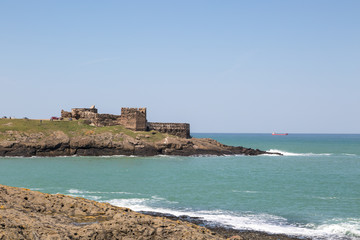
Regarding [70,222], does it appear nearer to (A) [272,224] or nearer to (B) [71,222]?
(B) [71,222]

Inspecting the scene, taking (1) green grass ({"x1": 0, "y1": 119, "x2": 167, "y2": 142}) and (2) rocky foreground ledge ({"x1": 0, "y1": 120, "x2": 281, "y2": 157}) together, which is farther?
(1) green grass ({"x1": 0, "y1": 119, "x2": 167, "y2": 142})

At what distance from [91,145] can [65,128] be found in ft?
25.7

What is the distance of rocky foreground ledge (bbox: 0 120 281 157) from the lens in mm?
67500

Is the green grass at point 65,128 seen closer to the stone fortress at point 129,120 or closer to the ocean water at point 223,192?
the stone fortress at point 129,120

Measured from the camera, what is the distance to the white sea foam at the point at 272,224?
20891 mm

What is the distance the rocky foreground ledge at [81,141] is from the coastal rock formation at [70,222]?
5748cm

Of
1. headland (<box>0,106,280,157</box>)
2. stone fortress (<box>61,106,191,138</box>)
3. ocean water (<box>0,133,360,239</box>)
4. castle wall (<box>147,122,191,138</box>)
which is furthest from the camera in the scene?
castle wall (<box>147,122,191,138</box>)

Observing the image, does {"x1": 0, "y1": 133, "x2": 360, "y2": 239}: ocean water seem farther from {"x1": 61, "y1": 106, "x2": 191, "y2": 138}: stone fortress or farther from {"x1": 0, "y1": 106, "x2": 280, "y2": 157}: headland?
{"x1": 61, "y1": 106, "x2": 191, "y2": 138}: stone fortress

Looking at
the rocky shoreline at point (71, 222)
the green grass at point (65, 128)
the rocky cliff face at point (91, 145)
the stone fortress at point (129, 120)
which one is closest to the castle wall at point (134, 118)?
the stone fortress at point (129, 120)

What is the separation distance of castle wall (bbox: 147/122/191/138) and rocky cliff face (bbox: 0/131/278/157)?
6.69m

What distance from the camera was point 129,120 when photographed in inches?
3108

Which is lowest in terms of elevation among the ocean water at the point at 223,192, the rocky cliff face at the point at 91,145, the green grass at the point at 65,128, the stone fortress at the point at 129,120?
the ocean water at the point at 223,192

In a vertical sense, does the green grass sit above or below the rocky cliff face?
above

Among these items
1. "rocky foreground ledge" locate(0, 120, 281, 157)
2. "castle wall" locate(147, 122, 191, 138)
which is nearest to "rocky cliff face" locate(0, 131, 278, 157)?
"rocky foreground ledge" locate(0, 120, 281, 157)
